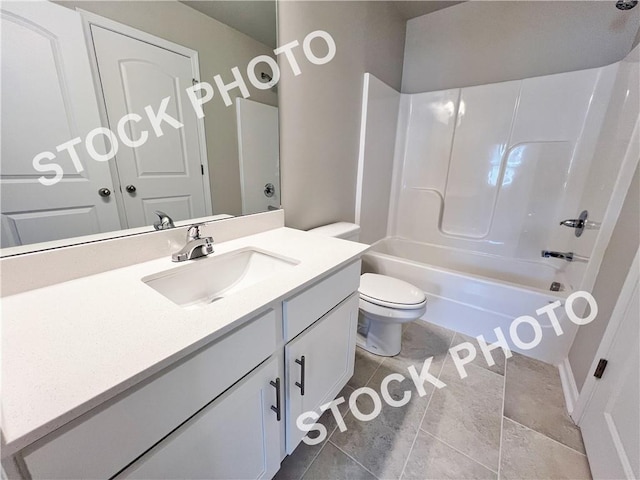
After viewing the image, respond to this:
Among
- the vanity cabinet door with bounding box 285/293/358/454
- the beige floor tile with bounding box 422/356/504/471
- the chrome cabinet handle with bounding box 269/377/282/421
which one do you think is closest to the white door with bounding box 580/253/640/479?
the beige floor tile with bounding box 422/356/504/471

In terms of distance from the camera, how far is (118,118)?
0.83 metres

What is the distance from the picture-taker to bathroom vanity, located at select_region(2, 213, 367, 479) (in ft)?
1.34

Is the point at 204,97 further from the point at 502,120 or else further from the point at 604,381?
the point at 502,120

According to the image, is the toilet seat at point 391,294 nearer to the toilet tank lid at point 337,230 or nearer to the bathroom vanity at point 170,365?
the toilet tank lid at point 337,230

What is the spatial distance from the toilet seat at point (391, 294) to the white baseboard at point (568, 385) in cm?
81

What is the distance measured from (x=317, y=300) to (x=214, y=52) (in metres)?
1.06

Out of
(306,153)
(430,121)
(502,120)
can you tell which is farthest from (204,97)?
(502,120)

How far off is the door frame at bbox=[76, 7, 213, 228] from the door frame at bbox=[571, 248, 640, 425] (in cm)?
169

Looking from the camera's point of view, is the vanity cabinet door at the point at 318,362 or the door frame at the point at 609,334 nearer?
the vanity cabinet door at the point at 318,362

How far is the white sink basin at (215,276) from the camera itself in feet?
2.86

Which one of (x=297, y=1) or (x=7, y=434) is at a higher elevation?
(x=297, y=1)

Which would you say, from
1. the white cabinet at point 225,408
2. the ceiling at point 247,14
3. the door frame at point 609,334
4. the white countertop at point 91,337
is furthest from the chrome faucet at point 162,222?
the door frame at point 609,334

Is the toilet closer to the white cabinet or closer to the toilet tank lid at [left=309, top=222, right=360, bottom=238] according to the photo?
the toilet tank lid at [left=309, top=222, right=360, bottom=238]

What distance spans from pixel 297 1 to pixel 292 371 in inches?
64.2
